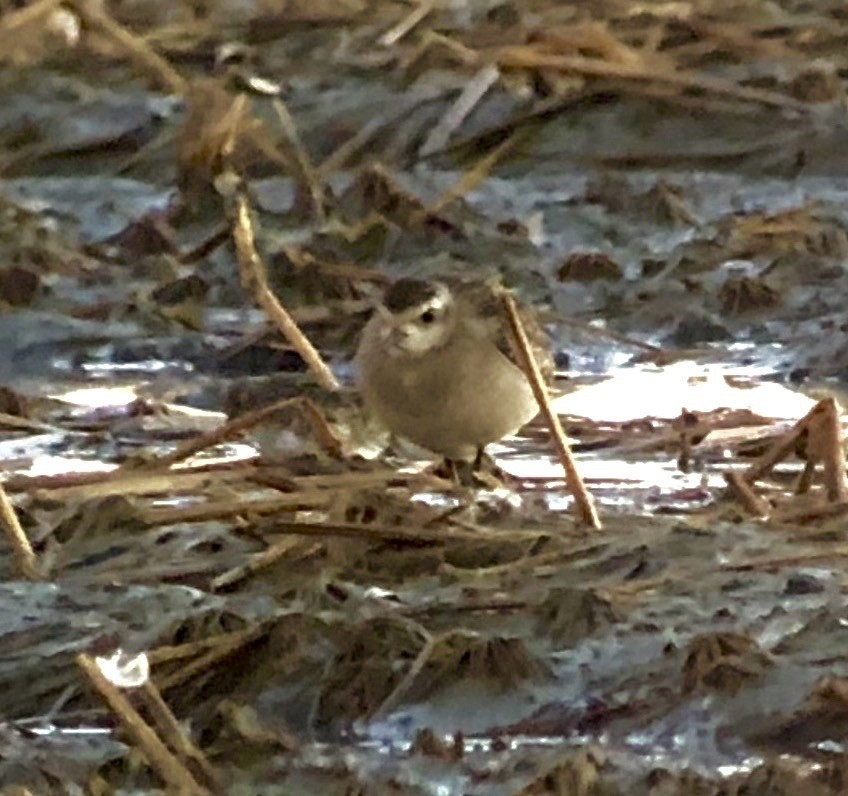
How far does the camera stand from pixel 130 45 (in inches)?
391

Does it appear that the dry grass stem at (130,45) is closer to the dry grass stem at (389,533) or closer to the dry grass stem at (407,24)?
the dry grass stem at (407,24)

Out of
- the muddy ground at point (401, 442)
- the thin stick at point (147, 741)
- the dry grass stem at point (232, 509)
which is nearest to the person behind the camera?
the thin stick at point (147, 741)

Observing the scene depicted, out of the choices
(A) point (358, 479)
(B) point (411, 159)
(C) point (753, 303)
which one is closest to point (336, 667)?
(A) point (358, 479)

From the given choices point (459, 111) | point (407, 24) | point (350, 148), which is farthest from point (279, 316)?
point (407, 24)

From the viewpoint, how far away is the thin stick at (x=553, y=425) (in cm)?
532

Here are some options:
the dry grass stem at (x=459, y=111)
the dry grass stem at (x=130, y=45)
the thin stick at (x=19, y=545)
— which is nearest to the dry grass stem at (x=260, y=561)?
the thin stick at (x=19, y=545)

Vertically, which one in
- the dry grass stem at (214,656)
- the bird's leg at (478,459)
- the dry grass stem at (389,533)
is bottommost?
the bird's leg at (478,459)

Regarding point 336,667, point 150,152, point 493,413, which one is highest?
point 336,667

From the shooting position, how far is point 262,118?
390 inches

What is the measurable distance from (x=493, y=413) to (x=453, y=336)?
0.21 meters

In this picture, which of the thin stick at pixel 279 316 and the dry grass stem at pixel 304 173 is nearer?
the thin stick at pixel 279 316

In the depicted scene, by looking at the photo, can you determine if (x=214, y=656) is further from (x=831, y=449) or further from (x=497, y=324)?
(x=497, y=324)

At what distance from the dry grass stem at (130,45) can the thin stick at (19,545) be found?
188 inches

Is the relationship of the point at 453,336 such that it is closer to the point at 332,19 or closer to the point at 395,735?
the point at 395,735
